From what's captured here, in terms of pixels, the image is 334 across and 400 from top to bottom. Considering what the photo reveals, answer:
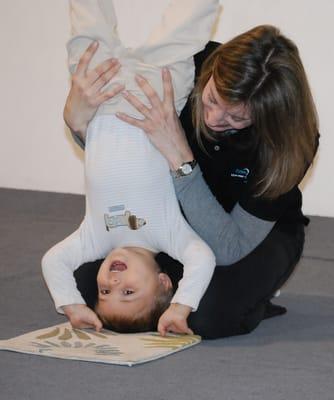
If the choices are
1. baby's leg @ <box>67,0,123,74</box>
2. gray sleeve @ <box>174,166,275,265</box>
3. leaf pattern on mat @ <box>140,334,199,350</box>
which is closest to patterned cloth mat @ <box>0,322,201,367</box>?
leaf pattern on mat @ <box>140,334,199,350</box>

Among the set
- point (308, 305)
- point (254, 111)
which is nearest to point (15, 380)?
point (254, 111)

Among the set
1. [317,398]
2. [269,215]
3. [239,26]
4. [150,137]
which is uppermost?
[239,26]

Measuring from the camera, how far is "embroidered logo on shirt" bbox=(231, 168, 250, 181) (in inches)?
77.5

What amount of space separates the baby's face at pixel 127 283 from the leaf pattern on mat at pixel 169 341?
7 cm

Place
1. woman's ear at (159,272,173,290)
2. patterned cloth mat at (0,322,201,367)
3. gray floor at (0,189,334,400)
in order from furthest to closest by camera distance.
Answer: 1. woman's ear at (159,272,173,290)
2. patterned cloth mat at (0,322,201,367)
3. gray floor at (0,189,334,400)

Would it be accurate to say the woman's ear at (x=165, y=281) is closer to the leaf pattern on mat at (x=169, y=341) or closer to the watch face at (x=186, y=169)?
the leaf pattern on mat at (x=169, y=341)

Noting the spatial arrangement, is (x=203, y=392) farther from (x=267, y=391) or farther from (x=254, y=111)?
(x=254, y=111)

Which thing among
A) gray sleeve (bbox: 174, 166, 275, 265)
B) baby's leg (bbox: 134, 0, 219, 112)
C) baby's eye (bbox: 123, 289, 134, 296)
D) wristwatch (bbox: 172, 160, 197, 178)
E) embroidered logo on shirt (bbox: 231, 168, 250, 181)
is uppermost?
baby's leg (bbox: 134, 0, 219, 112)

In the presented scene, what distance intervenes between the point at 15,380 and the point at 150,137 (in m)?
0.61

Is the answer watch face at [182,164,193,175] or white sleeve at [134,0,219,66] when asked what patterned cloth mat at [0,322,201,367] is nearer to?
watch face at [182,164,193,175]

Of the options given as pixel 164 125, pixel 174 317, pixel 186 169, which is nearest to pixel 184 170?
pixel 186 169

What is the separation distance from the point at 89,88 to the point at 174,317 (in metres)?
0.56

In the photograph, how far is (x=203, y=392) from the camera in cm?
162

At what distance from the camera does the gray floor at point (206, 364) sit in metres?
1.62
